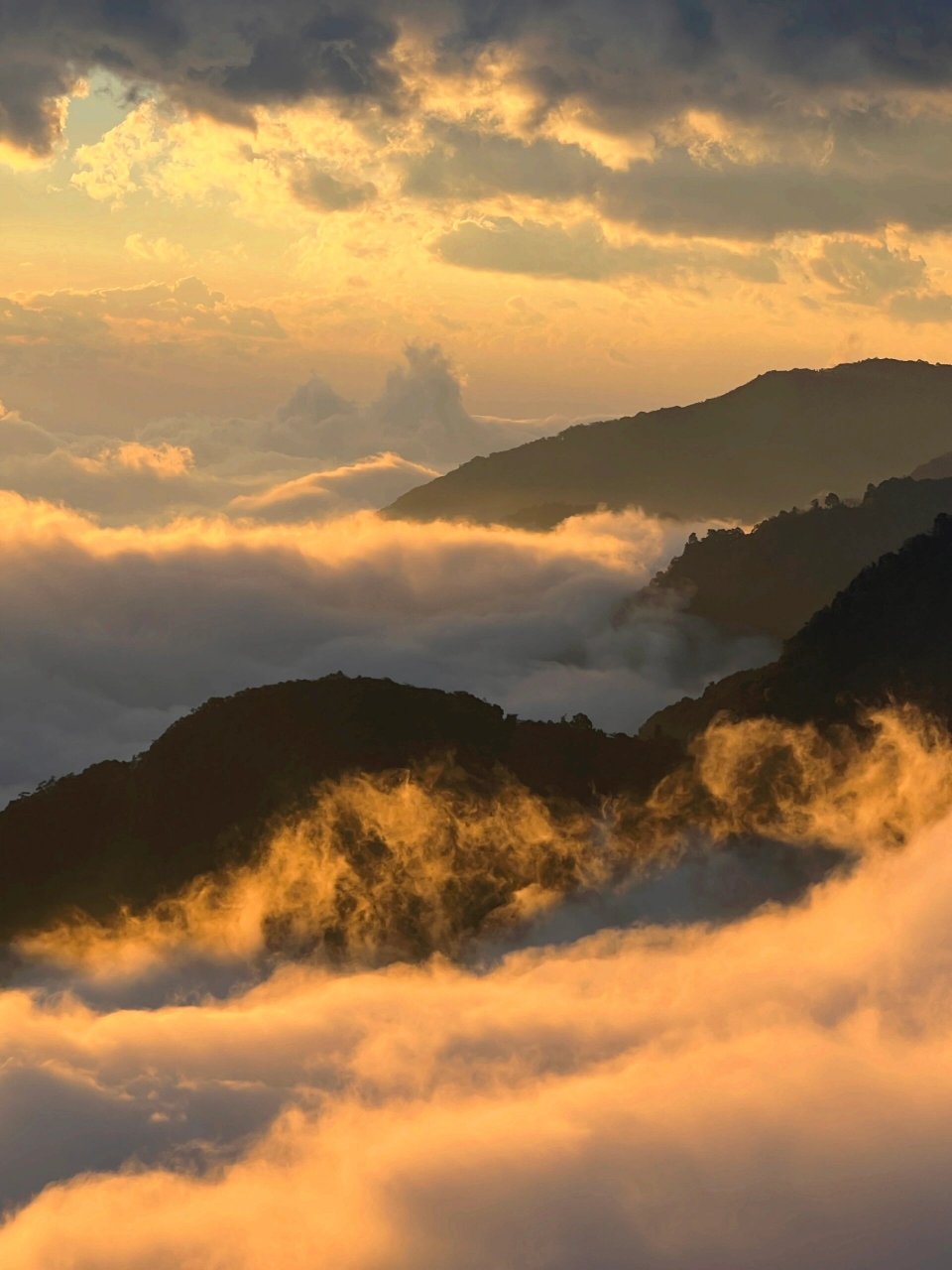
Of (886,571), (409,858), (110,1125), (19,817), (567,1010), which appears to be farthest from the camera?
(886,571)

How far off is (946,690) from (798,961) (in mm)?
35290

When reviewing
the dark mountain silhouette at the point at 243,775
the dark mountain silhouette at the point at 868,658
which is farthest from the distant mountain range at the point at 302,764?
the dark mountain silhouette at the point at 868,658

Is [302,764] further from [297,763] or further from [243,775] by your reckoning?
[243,775]

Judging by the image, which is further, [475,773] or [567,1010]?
[475,773]

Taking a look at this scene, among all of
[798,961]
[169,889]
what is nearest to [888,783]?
[798,961]

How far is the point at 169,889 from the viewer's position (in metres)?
122

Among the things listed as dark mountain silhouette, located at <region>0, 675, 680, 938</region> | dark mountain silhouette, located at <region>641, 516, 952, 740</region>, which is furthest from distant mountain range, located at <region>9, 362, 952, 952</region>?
dark mountain silhouette, located at <region>641, 516, 952, 740</region>

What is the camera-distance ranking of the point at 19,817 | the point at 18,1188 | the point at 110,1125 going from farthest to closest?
the point at 19,817, the point at 110,1125, the point at 18,1188

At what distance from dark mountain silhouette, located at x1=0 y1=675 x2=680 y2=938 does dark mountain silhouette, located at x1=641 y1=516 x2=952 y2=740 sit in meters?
12.9

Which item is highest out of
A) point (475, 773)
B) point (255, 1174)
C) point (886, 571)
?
point (886, 571)

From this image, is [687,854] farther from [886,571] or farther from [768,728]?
[886,571]

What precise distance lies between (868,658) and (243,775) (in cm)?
5998

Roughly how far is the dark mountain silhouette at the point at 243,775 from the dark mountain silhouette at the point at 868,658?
1287 cm

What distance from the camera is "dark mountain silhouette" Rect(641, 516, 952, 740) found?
136 metres
